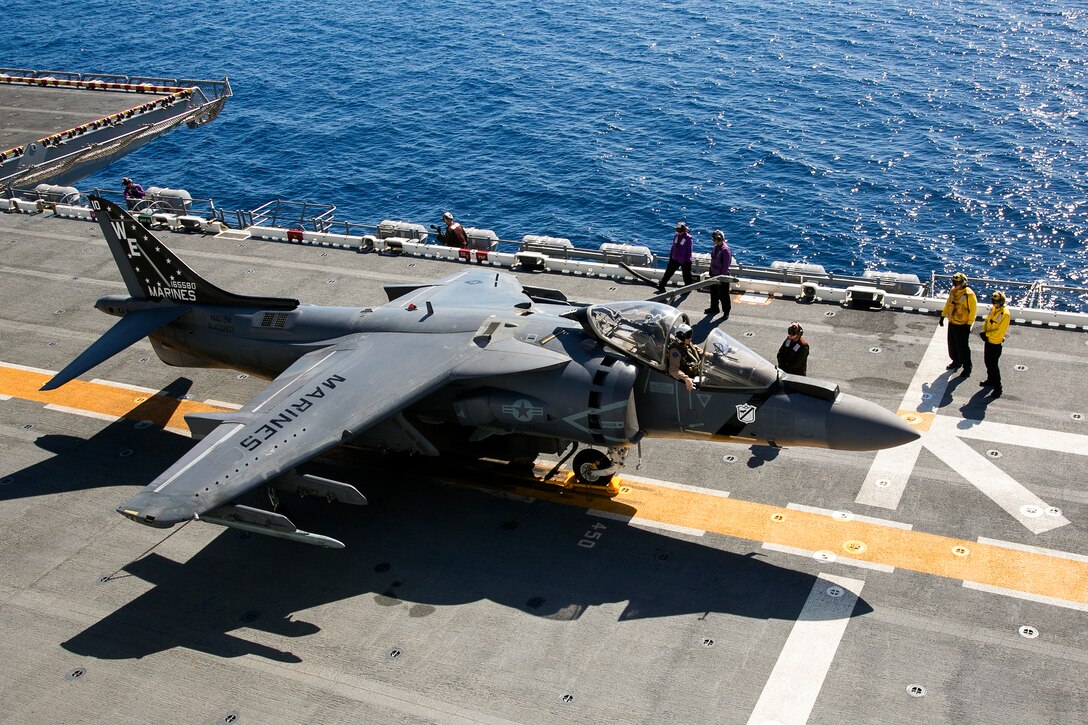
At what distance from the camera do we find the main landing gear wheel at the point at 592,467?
62.3 ft

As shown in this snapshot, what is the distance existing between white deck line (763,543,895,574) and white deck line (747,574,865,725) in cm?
45

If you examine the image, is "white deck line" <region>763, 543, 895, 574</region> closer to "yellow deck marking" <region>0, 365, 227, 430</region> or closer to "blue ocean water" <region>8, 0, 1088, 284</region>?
"yellow deck marking" <region>0, 365, 227, 430</region>

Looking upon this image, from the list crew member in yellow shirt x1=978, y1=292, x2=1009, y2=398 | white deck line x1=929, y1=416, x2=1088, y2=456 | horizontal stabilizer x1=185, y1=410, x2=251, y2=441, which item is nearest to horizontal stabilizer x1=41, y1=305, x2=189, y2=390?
horizontal stabilizer x1=185, y1=410, x2=251, y2=441

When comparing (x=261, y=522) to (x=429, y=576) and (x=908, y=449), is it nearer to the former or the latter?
(x=429, y=576)

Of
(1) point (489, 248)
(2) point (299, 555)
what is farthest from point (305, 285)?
(2) point (299, 555)

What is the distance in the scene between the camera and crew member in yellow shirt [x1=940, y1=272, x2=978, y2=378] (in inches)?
879

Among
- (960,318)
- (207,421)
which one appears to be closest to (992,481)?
(960,318)

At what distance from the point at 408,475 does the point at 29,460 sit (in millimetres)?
9157

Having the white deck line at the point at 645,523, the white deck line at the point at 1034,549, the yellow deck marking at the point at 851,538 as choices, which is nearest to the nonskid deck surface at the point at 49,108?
the white deck line at the point at 645,523

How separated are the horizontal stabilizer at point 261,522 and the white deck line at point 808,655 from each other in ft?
24.7

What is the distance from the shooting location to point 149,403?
2411 centimetres

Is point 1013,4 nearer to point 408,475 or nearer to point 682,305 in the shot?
point 682,305

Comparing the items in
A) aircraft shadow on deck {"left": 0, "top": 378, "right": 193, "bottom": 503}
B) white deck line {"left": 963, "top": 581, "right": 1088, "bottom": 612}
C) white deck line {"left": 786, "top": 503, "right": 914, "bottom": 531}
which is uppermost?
white deck line {"left": 963, "top": 581, "right": 1088, "bottom": 612}

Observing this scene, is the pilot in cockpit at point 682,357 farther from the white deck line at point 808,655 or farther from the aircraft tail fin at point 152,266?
the aircraft tail fin at point 152,266
